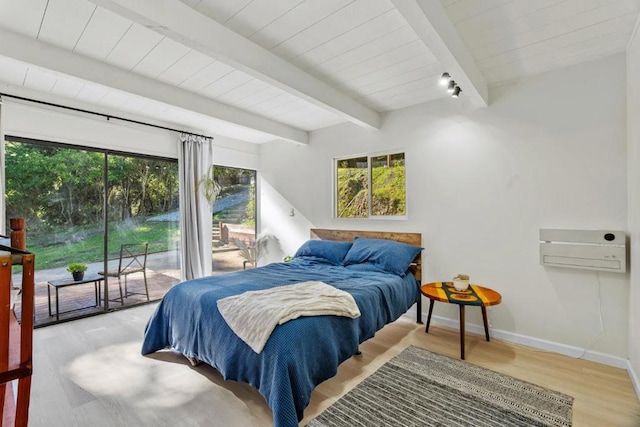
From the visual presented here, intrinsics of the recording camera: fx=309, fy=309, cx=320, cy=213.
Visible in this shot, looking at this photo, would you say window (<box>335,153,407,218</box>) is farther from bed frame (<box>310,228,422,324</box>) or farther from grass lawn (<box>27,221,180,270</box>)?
grass lawn (<box>27,221,180,270</box>)

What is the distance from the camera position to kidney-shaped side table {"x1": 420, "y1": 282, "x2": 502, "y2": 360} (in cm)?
260

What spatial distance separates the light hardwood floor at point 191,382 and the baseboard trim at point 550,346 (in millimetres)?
74

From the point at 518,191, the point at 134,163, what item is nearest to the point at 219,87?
the point at 134,163

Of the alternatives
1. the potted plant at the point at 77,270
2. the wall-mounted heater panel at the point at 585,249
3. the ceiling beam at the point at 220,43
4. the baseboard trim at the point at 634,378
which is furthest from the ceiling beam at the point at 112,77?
the baseboard trim at the point at 634,378

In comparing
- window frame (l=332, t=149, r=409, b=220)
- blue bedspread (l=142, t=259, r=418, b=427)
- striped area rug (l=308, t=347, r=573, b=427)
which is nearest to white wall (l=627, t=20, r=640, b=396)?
striped area rug (l=308, t=347, r=573, b=427)

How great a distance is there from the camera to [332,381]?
7.38 feet

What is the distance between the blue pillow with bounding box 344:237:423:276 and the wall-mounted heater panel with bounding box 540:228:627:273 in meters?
1.15

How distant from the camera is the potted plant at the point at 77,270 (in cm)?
349

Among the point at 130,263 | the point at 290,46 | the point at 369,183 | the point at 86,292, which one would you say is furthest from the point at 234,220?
the point at 290,46

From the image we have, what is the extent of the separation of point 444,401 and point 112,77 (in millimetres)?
3501

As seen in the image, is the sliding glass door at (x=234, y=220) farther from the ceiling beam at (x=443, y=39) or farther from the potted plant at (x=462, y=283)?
the ceiling beam at (x=443, y=39)

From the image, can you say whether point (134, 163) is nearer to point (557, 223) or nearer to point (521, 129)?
point (521, 129)

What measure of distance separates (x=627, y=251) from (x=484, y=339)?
1357mm

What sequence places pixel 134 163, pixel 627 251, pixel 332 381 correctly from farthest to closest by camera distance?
pixel 134 163 → pixel 627 251 → pixel 332 381
